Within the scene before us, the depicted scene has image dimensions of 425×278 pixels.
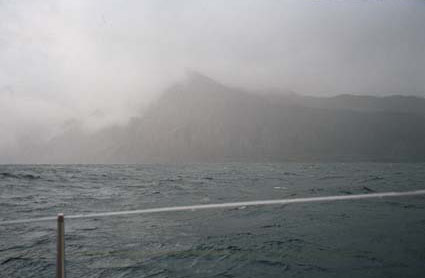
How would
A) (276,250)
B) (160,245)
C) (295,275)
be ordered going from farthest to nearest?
(160,245) < (276,250) < (295,275)

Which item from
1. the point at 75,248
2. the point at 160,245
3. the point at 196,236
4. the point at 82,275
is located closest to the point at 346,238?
the point at 196,236

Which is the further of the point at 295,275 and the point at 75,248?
the point at 75,248

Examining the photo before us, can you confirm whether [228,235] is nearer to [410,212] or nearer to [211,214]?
[211,214]

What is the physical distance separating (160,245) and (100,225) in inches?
146

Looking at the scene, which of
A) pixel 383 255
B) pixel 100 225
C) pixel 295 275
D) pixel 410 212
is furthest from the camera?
pixel 410 212

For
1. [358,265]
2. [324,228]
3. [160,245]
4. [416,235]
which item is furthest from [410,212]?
[160,245]

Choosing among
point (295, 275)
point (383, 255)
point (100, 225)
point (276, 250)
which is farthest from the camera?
point (100, 225)

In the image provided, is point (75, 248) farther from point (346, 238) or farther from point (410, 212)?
point (410, 212)

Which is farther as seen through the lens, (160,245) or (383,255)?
(160,245)

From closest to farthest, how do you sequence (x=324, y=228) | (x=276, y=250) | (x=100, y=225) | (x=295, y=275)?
(x=295, y=275) → (x=276, y=250) → (x=324, y=228) → (x=100, y=225)

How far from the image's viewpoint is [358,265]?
6711 millimetres

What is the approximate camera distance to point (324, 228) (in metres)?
10.3

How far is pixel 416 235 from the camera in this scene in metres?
9.16

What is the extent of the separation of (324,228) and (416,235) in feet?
8.79
